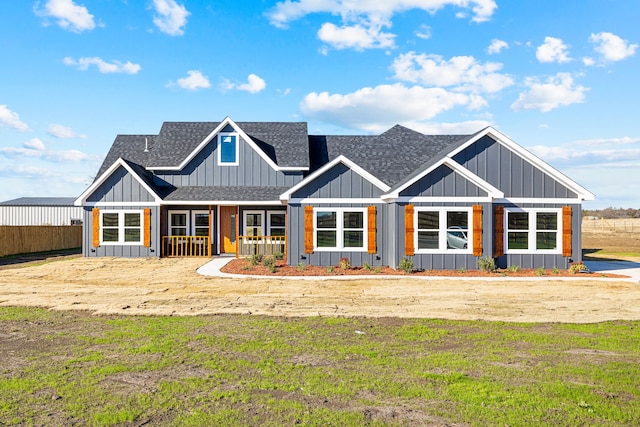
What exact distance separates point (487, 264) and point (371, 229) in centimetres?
427

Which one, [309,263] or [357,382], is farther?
[309,263]

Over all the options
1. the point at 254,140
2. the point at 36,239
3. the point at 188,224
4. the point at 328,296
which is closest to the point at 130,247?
the point at 188,224

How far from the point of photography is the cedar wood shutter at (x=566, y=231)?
18.1 meters

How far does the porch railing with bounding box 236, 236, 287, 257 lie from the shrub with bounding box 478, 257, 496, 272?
367 inches

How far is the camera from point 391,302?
11812 millimetres

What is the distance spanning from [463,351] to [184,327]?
4784mm

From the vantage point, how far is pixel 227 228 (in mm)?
Result: 25000

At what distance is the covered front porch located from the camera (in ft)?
79.3

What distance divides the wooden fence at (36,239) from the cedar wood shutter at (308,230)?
689 inches

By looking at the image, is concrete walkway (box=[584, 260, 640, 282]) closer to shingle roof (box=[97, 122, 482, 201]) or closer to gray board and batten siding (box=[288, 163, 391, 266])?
shingle roof (box=[97, 122, 482, 201])

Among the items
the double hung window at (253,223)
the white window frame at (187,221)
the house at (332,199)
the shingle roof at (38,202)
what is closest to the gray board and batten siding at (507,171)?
the house at (332,199)

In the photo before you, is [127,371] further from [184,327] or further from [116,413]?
[184,327]

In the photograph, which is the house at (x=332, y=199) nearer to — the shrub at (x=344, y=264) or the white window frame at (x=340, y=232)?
the white window frame at (x=340, y=232)

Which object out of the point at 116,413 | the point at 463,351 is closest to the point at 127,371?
the point at 116,413
